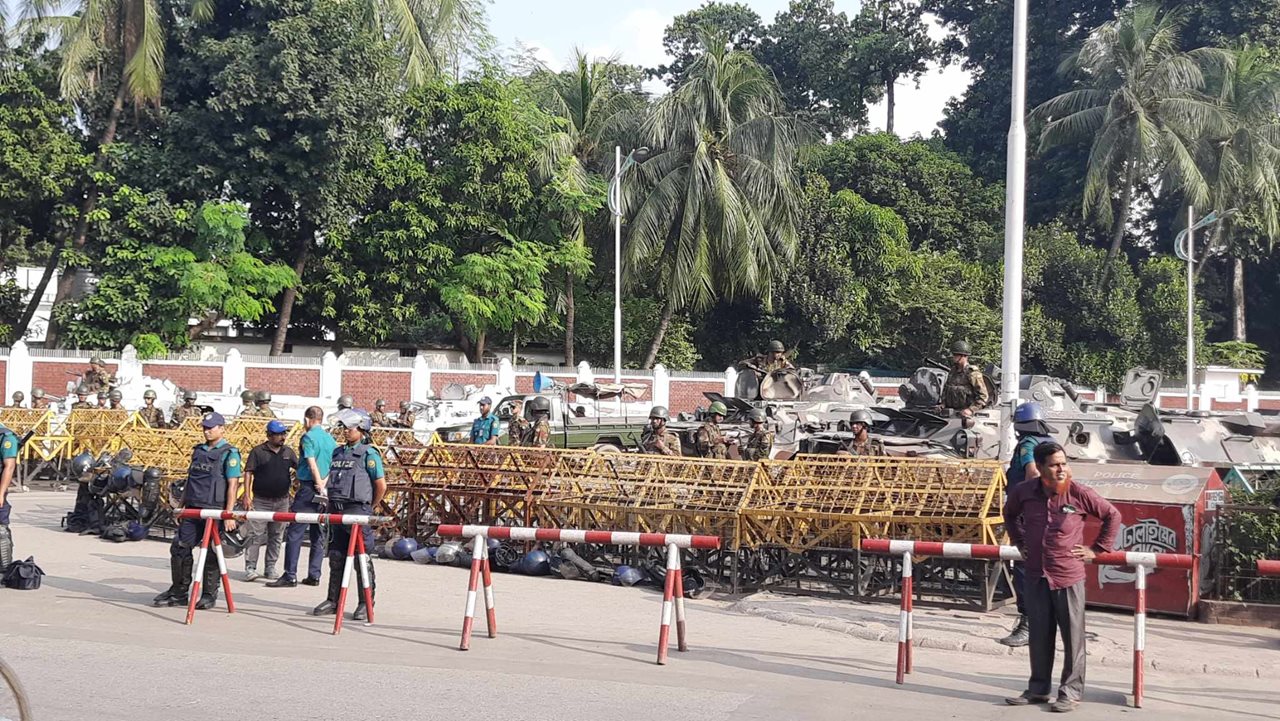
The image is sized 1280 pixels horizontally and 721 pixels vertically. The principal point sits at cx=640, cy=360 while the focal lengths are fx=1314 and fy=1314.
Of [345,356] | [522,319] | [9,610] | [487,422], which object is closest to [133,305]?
[345,356]

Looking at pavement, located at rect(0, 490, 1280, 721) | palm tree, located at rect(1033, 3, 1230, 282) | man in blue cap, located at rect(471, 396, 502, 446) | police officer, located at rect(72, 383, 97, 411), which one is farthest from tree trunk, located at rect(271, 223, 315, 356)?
pavement, located at rect(0, 490, 1280, 721)

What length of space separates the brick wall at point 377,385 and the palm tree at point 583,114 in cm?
808

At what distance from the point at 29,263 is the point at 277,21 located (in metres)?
14.6

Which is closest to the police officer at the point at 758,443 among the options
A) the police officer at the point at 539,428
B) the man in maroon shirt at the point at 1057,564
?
the police officer at the point at 539,428

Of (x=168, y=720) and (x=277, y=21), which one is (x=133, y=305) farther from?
(x=168, y=720)

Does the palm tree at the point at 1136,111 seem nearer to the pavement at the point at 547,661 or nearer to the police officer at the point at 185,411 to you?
the police officer at the point at 185,411

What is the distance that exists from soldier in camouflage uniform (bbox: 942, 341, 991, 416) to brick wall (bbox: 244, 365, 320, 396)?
24.3 metres

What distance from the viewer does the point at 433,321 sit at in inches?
1764

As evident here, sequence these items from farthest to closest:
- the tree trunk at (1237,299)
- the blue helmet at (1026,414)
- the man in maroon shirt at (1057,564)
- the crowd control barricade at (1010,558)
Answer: the tree trunk at (1237,299) < the blue helmet at (1026,414) < the crowd control barricade at (1010,558) < the man in maroon shirt at (1057,564)

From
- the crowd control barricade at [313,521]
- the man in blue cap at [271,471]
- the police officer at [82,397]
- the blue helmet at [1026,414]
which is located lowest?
the crowd control barricade at [313,521]

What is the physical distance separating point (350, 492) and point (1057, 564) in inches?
234

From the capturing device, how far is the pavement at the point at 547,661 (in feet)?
26.7

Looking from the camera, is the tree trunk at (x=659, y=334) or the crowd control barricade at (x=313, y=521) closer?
the crowd control barricade at (x=313, y=521)

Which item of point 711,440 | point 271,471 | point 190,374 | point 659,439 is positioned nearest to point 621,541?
point 271,471
